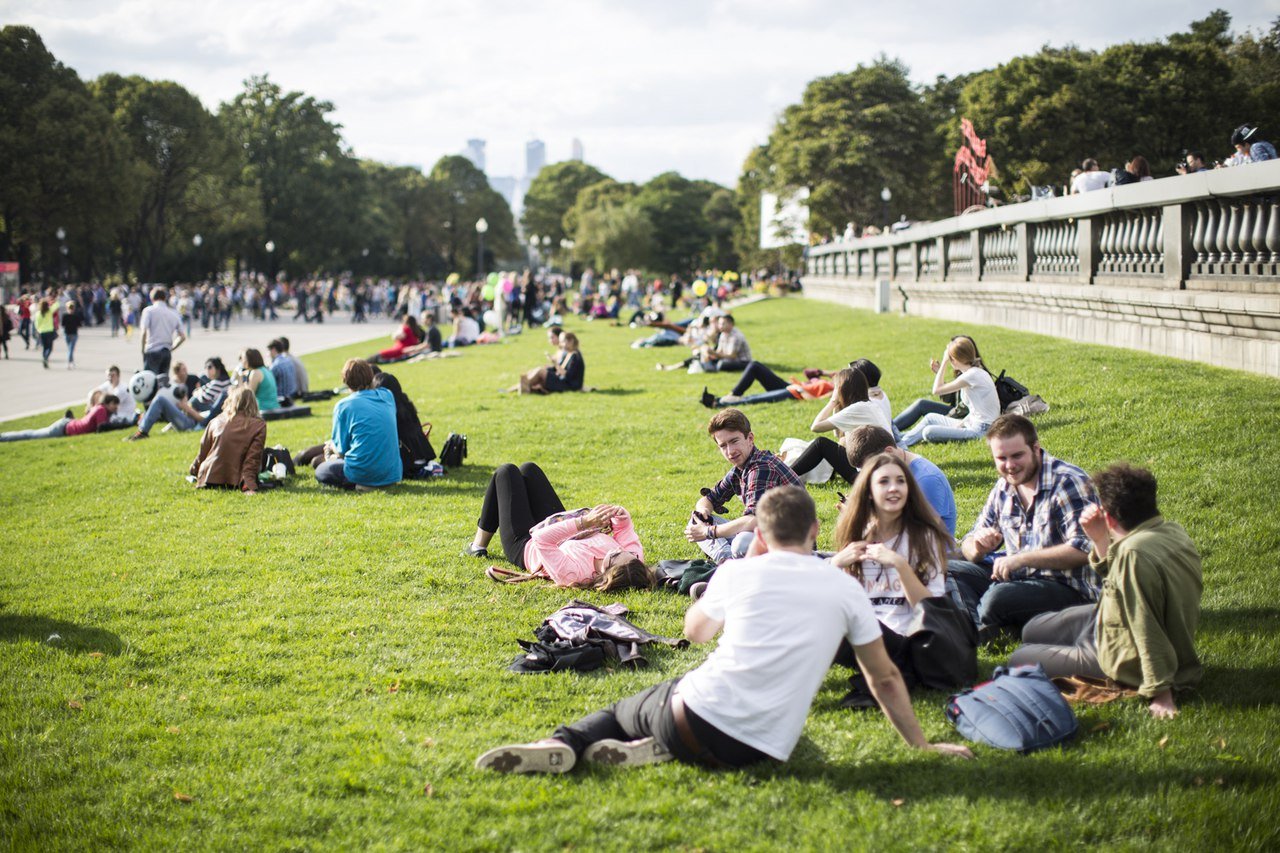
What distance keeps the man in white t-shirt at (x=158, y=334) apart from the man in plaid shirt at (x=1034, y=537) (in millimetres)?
17835

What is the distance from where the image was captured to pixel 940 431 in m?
11.9

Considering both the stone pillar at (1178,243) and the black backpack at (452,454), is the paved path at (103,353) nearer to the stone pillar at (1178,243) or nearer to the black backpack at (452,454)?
the black backpack at (452,454)

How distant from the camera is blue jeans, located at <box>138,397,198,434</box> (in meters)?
17.2

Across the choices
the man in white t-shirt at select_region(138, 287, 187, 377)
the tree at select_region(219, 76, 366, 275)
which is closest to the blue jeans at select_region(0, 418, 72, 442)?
the man in white t-shirt at select_region(138, 287, 187, 377)

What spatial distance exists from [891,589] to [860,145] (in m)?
56.9

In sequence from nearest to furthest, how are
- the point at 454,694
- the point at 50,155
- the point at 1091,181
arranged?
the point at 454,694, the point at 1091,181, the point at 50,155

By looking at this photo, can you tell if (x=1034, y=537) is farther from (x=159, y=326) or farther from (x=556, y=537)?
(x=159, y=326)

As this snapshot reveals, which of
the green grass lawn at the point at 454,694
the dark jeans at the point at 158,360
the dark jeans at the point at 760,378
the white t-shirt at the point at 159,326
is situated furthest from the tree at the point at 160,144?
the green grass lawn at the point at 454,694

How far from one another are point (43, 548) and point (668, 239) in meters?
110

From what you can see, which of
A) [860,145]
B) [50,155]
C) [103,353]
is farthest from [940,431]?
[50,155]

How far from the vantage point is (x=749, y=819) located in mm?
4387

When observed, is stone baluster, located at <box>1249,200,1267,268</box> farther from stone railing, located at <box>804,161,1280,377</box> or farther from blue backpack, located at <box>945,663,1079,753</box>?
blue backpack, located at <box>945,663,1079,753</box>

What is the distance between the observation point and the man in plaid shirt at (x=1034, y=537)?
19.6 feet

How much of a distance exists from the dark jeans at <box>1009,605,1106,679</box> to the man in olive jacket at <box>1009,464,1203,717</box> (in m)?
0.03
